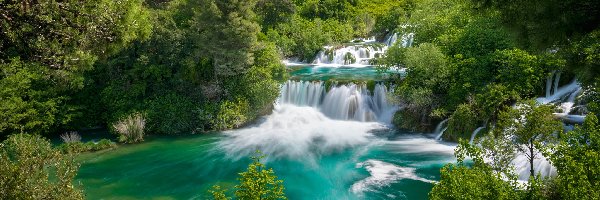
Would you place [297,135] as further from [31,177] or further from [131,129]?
[31,177]

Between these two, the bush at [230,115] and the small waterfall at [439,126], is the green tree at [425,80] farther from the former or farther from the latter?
the bush at [230,115]

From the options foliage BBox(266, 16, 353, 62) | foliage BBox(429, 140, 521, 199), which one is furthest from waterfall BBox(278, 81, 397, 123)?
foliage BBox(429, 140, 521, 199)

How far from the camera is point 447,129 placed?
958 inches

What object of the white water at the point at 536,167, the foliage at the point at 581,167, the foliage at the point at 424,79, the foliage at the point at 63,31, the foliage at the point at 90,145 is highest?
the foliage at the point at 63,31

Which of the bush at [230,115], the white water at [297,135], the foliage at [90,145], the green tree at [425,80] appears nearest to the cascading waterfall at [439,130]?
the green tree at [425,80]

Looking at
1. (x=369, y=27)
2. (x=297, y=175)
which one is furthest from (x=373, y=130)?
(x=369, y=27)

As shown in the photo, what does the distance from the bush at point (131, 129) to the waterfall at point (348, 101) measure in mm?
11209

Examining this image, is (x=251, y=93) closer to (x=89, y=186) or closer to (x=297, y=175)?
(x=297, y=175)

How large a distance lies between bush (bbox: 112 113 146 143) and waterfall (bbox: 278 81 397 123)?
36.8 feet

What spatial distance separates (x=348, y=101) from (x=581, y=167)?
71.2ft

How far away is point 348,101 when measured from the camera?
30.5 meters

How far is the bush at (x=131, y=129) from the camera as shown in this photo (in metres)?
26.2

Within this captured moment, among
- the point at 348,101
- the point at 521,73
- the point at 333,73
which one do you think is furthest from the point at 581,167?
the point at 333,73

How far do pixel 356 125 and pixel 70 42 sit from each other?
2110cm
